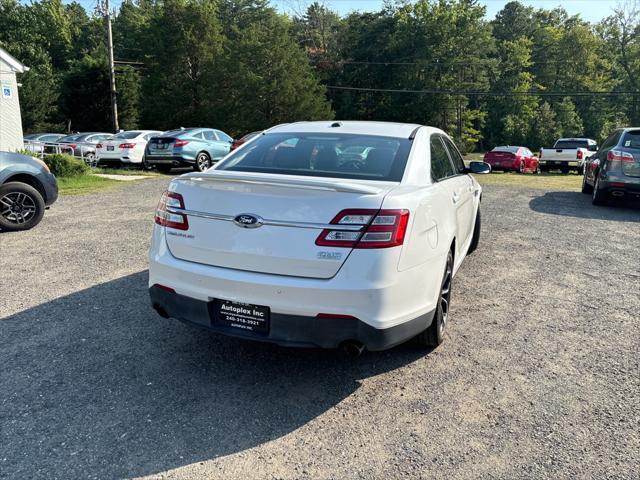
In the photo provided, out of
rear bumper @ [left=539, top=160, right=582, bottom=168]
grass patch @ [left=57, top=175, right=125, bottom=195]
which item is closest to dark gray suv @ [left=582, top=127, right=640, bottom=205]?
grass patch @ [left=57, top=175, right=125, bottom=195]

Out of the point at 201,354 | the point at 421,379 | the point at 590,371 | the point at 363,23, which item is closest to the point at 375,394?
the point at 421,379

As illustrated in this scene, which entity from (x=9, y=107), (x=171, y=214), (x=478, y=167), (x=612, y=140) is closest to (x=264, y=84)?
(x=9, y=107)

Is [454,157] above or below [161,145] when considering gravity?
above

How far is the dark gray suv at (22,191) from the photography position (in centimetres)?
730

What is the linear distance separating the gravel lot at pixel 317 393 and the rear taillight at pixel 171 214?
0.98 m

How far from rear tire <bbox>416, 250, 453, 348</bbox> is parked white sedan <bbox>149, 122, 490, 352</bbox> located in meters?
0.08

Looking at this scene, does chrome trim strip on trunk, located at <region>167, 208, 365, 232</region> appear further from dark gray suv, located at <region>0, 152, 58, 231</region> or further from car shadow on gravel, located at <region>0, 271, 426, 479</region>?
dark gray suv, located at <region>0, 152, 58, 231</region>

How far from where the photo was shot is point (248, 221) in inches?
116

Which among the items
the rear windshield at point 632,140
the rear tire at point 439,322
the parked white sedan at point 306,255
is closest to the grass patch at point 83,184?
the parked white sedan at point 306,255

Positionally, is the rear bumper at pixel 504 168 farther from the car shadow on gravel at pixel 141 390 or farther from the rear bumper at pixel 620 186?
the car shadow on gravel at pixel 141 390

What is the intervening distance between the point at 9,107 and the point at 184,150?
6.60 meters

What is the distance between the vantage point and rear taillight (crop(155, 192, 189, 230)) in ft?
10.6

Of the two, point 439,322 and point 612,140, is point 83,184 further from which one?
point 612,140

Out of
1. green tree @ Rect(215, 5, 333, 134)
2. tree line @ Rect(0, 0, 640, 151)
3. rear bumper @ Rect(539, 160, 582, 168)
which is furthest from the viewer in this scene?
tree line @ Rect(0, 0, 640, 151)
